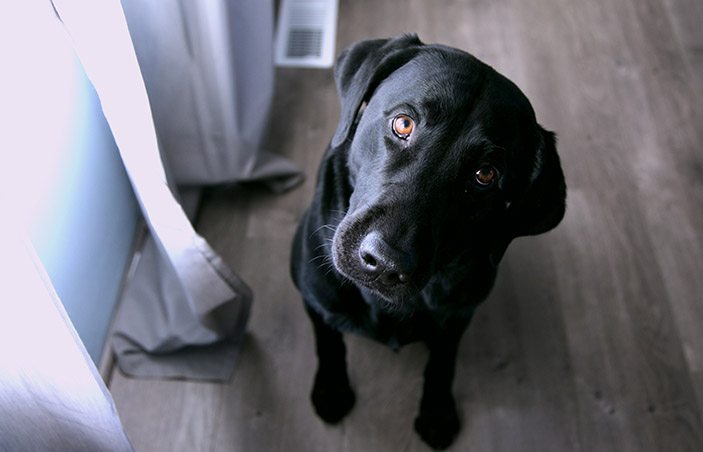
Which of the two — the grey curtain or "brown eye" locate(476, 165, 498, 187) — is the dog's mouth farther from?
the grey curtain

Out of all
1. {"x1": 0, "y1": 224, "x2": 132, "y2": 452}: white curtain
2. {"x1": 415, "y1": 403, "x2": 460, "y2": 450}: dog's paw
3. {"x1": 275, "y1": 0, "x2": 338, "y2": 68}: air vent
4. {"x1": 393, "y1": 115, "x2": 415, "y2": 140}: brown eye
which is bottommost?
{"x1": 415, "y1": 403, "x2": 460, "y2": 450}: dog's paw

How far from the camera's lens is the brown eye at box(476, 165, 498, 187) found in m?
1.22

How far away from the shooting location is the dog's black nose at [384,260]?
3.81 ft

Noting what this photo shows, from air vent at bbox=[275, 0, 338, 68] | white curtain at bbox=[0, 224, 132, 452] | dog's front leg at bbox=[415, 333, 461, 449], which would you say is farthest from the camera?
air vent at bbox=[275, 0, 338, 68]

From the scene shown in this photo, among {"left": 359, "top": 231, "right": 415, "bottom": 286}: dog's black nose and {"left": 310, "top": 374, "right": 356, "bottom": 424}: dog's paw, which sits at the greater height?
{"left": 359, "top": 231, "right": 415, "bottom": 286}: dog's black nose

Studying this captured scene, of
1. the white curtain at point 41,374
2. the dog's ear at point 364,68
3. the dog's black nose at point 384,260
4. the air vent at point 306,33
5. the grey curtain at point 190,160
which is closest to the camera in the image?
the white curtain at point 41,374

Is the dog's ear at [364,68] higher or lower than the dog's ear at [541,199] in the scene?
higher

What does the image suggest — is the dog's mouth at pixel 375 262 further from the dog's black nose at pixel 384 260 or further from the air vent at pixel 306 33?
the air vent at pixel 306 33

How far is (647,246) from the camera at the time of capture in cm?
196

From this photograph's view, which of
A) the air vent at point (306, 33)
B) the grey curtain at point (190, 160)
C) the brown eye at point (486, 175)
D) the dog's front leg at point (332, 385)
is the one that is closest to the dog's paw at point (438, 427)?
the dog's front leg at point (332, 385)

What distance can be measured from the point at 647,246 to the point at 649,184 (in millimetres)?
204

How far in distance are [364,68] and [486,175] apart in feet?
0.93

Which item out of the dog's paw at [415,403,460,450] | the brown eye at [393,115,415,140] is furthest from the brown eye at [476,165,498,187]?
the dog's paw at [415,403,460,450]

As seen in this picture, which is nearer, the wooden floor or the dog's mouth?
Answer: the dog's mouth
